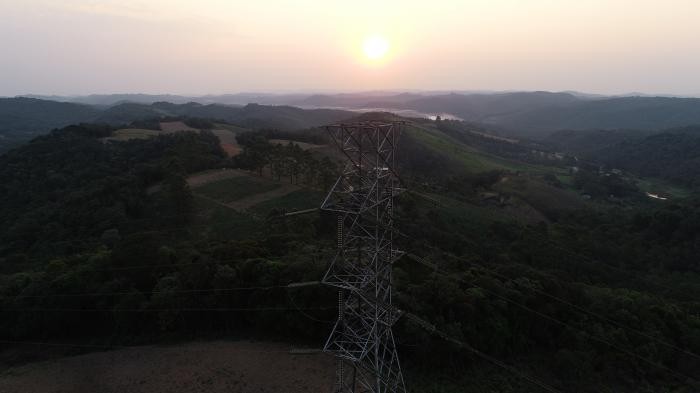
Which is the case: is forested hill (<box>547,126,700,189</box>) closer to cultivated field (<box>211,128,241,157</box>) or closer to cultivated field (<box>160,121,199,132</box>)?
cultivated field (<box>211,128,241,157</box>)

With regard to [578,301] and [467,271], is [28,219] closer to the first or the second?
[467,271]

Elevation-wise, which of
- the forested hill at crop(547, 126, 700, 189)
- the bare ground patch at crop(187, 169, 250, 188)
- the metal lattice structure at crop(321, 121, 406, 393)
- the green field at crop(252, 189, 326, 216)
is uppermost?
the metal lattice structure at crop(321, 121, 406, 393)

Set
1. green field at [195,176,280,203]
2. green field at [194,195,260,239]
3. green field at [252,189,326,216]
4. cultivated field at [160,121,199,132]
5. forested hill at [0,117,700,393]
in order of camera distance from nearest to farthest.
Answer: forested hill at [0,117,700,393] → green field at [194,195,260,239] → green field at [252,189,326,216] → green field at [195,176,280,203] → cultivated field at [160,121,199,132]

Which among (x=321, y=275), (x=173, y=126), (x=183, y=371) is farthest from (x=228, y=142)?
(x=183, y=371)

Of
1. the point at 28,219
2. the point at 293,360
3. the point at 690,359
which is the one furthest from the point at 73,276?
the point at 690,359

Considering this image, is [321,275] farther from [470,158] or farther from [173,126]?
[173,126]

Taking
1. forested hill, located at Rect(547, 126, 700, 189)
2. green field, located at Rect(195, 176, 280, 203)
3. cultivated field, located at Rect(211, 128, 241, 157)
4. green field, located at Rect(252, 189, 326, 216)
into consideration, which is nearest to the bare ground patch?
green field, located at Rect(195, 176, 280, 203)
